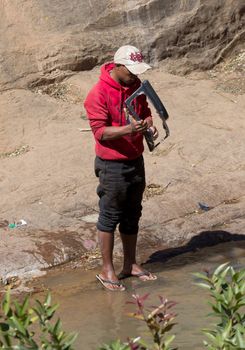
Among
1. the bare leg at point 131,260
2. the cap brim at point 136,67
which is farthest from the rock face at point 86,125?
the cap brim at point 136,67

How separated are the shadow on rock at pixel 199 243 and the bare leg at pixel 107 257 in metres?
0.64

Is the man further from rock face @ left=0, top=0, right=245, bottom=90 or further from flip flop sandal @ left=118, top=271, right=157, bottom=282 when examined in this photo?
rock face @ left=0, top=0, right=245, bottom=90

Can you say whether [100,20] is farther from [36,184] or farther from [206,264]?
[206,264]

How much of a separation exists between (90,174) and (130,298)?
2285 millimetres

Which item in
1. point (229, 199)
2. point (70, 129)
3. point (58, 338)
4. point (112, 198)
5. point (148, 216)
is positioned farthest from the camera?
point (70, 129)

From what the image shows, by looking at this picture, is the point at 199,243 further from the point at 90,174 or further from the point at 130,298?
the point at 90,174

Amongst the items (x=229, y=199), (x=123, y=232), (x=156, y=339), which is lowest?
(x=229, y=199)

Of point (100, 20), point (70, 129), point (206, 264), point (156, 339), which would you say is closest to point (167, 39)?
point (100, 20)

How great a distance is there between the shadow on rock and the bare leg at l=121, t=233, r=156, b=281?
0.41m

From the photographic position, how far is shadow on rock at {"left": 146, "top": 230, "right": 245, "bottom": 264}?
259 inches

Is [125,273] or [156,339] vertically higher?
[156,339]

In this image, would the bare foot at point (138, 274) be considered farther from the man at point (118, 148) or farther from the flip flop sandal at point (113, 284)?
the flip flop sandal at point (113, 284)

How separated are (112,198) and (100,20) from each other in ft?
16.6

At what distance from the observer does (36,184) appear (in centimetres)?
765
